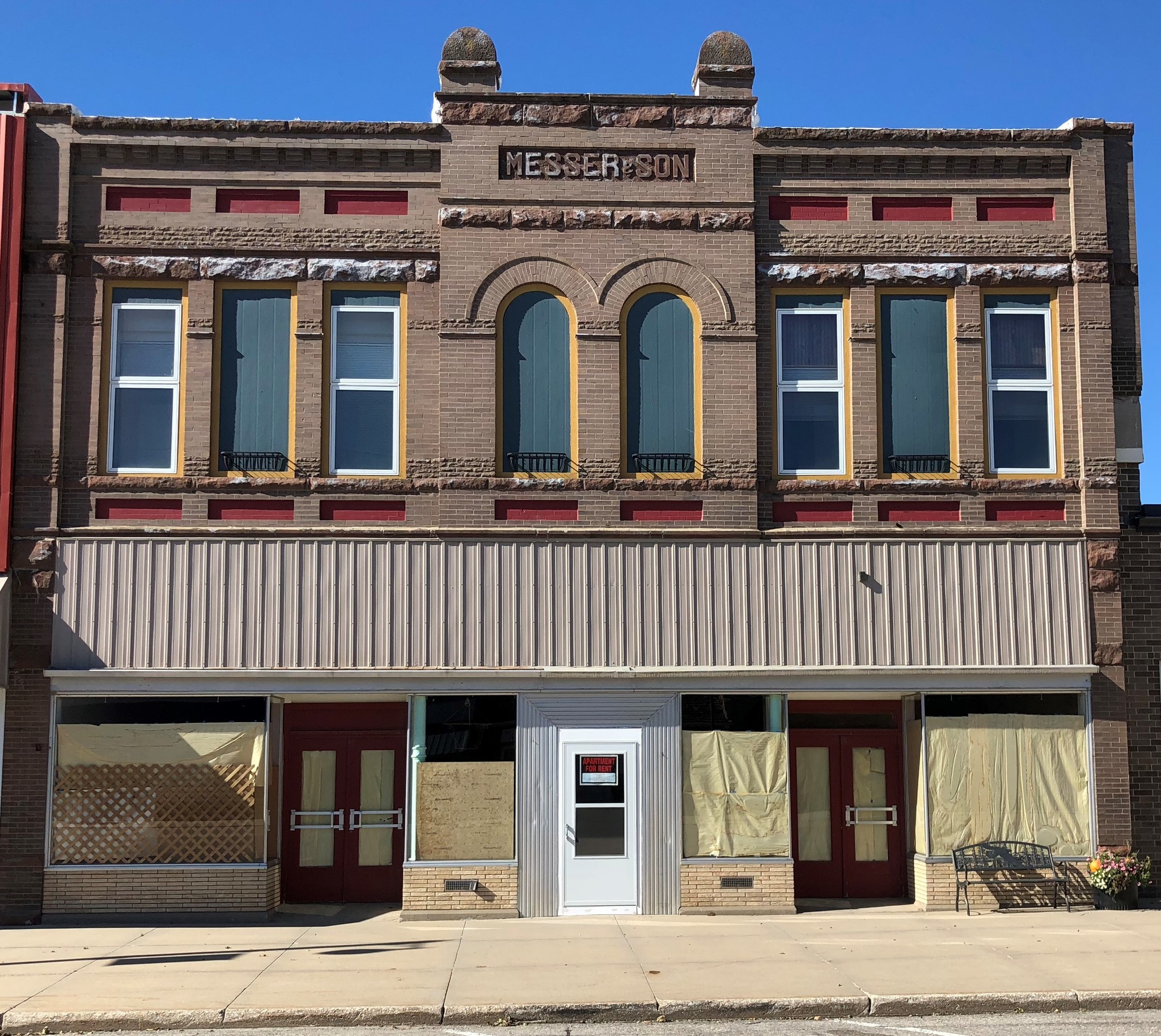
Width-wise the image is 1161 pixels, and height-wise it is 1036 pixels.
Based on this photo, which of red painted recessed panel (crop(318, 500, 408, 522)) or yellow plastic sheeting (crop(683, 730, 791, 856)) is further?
red painted recessed panel (crop(318, 500, 408, 522))

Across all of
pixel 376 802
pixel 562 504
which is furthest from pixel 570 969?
pixel 562 504

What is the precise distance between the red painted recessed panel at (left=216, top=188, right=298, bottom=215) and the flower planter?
12438mm

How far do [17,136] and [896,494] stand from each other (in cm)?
1138

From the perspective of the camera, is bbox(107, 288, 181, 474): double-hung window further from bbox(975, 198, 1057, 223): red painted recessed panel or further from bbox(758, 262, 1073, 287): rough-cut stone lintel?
bbox(975, 198, 1057, 223): red painted recessed panel

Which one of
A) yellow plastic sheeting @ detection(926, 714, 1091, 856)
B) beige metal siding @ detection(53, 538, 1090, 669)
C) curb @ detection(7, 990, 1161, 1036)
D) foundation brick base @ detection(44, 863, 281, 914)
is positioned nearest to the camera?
curb @ detection(7, 990, 1161, 1036)

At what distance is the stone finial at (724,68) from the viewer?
53.9ft

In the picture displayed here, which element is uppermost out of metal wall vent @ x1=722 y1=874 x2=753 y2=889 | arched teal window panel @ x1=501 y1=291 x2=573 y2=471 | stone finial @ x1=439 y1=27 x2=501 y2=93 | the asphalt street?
stone finial @ x1=439 y1=27 x2=501 y2=93

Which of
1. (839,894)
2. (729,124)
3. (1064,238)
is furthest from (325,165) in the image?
(839,894)

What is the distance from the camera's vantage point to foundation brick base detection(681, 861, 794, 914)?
15070 mm

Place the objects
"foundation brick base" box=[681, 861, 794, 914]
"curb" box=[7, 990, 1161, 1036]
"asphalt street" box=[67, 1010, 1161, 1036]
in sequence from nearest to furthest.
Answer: "asphalt street" box=[67, 1010, 1161, 1036] < "curb" box=[7, 990, 1161, 1036] < "foundation brick base" box=[681, 861, 794, 914]

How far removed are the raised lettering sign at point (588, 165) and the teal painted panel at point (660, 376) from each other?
1520 millimetres

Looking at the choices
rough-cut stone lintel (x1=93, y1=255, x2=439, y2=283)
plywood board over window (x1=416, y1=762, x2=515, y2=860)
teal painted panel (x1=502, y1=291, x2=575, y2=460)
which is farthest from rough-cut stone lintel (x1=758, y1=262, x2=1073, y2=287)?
plywood board over window (x1=416, y1=762, x2=515, y2=860)

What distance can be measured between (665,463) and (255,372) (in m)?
5.05

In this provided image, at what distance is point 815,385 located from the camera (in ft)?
53.2
